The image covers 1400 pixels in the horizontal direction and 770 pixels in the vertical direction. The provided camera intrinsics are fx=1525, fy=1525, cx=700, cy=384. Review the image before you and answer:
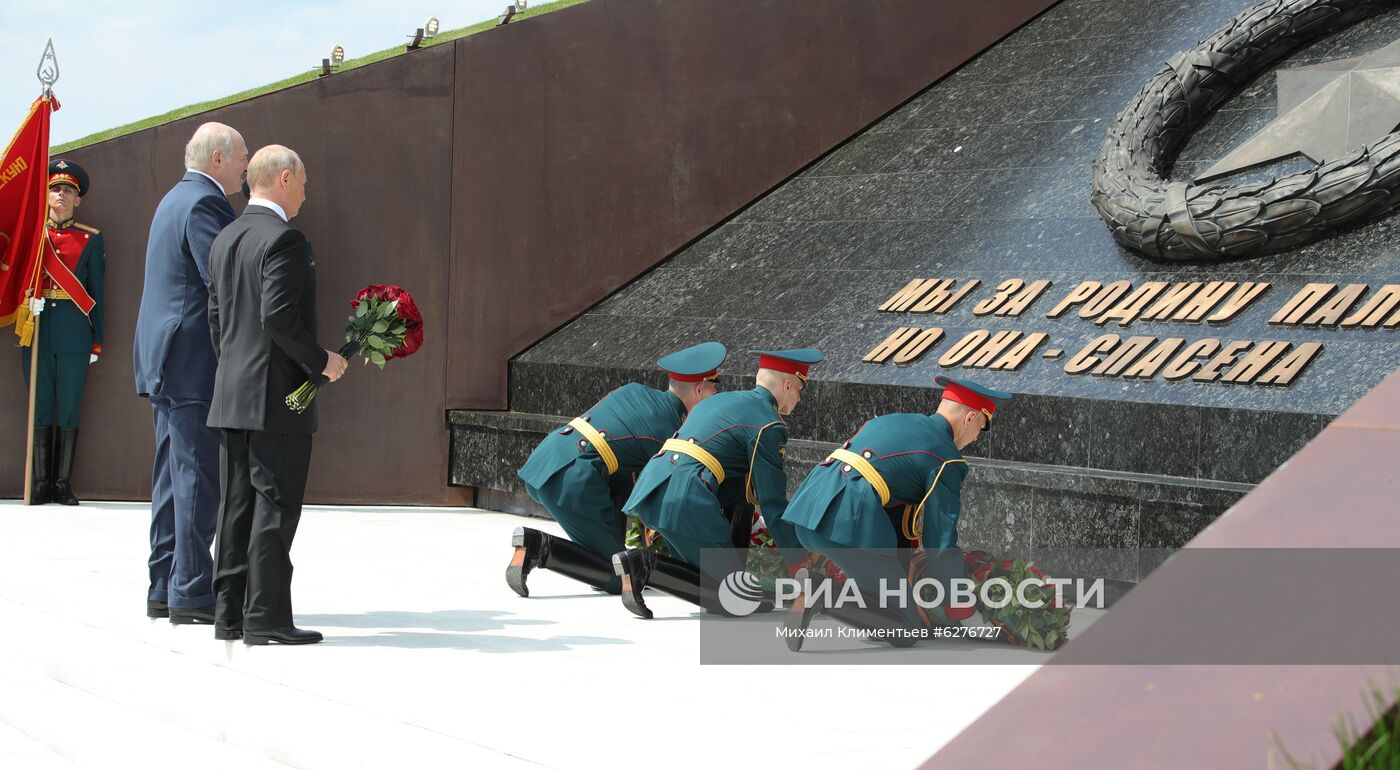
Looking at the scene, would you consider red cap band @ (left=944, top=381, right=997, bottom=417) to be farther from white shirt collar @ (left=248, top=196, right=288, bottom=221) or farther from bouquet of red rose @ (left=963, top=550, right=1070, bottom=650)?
white shirt collar @ (left=248, top=196, right=288, bottom=221)

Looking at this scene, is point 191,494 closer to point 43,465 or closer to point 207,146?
point 207,146

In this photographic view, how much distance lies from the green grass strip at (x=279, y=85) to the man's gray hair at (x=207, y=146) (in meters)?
4.35

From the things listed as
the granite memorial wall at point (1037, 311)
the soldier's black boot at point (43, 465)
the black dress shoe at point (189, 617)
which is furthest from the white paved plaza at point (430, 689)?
the soldier's black boot at point (43, 465)

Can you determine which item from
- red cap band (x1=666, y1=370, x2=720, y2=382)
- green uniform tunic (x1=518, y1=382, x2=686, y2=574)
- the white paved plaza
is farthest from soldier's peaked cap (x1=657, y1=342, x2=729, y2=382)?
the white paved plaza

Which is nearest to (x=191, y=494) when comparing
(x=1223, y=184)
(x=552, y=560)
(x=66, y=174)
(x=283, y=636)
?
(x=283, y=636)

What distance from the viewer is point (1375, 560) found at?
2.64 meters

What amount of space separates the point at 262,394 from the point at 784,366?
79.0 inches

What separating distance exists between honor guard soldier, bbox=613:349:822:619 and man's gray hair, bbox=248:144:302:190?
180 cm

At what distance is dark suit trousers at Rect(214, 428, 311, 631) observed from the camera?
15.7 ft

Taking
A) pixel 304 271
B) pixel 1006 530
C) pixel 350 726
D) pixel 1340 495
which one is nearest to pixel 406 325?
pixel 304 271

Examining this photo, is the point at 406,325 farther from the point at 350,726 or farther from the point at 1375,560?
the point at 1375,560

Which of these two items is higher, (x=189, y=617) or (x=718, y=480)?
(x=718, y=480)

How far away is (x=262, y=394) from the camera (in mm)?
4770

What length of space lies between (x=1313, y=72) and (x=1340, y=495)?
6.92 metres
